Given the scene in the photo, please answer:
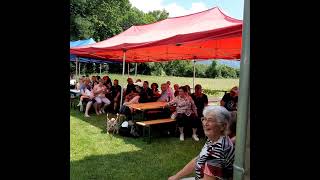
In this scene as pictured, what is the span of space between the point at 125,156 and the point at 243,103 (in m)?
4.65

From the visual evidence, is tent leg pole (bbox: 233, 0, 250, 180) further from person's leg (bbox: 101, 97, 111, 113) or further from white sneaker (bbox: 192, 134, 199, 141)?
person's leg (bbox: 101, 97, 111, 113)

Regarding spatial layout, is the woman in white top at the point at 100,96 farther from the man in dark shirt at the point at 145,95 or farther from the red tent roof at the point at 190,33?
the man in dark shirt at the point at 145,95

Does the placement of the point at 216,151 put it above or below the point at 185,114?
above

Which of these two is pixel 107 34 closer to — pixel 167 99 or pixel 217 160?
pixel 167 99

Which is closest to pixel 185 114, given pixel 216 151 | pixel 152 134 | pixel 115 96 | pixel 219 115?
pixel 152 134

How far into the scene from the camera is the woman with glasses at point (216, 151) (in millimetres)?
2490

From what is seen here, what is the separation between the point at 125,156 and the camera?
6.12 meters

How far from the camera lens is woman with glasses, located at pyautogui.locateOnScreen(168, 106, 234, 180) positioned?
2.49 metres

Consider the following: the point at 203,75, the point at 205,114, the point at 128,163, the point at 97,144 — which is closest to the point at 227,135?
the point at 205,114
